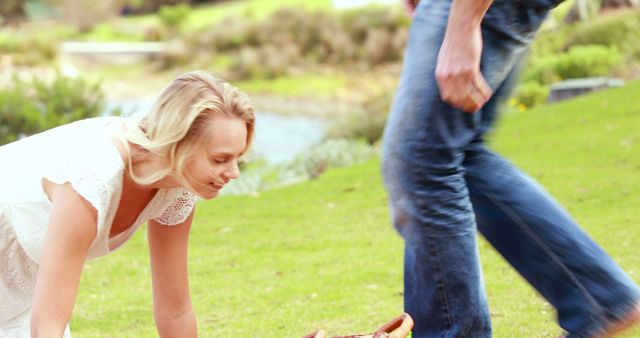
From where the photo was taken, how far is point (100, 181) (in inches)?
104

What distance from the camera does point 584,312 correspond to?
282 centimetres

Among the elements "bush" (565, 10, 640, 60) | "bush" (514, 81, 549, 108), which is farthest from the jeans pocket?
"bush" (565, 10, 640, 60)

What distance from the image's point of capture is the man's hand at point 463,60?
2.58m

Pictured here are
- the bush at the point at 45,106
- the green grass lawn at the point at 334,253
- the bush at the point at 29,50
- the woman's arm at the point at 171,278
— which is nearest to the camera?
the woman's arm at the point at 171,278

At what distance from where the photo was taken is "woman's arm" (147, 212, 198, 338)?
304cm

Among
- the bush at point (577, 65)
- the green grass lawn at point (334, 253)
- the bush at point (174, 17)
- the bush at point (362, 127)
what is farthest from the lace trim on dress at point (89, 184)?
the bush at point (174, 17)

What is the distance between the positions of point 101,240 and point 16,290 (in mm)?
370

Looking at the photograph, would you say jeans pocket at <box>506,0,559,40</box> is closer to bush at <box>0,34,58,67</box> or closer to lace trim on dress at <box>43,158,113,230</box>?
lace trim on dress at <box>43,158,113,230</box>

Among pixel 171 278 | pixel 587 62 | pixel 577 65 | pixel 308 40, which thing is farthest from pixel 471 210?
pixel 308 40

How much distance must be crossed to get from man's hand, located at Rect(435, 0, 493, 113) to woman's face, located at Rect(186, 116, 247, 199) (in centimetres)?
53

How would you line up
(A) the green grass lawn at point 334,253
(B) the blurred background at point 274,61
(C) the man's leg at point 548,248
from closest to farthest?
(C) the man's leg at point 548,248 < (A) the green grass lawn at point 334,253 < (B) the blurred background at point 274,61

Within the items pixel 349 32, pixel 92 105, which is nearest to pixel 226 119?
pixel 92 105

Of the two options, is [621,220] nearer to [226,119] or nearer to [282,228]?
[282,228]

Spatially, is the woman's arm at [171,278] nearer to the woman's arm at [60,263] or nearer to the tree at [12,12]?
the woman's arm at [60,263]
